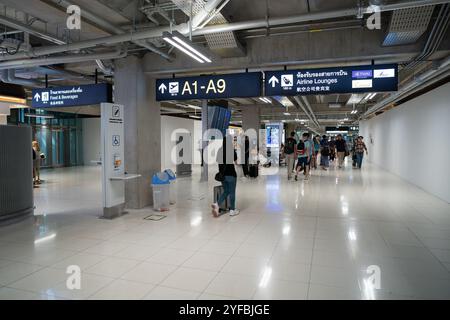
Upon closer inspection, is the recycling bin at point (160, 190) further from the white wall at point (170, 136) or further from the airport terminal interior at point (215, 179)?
the white wall at point (170, 136)

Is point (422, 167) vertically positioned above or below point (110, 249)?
above

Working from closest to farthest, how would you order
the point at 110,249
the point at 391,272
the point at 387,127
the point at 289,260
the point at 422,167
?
the point at 391,272 → the point at 289,260 → the point at 110,249 → the point at 422,167 → the point at 387,127

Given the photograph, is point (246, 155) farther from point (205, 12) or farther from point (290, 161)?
point (205, 12)

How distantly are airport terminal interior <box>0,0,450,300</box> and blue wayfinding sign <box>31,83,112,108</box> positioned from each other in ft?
0.09

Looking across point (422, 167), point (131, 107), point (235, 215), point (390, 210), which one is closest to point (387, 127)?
point (422, 167)

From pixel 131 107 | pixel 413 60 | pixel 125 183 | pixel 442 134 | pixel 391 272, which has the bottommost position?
pixel 391 272

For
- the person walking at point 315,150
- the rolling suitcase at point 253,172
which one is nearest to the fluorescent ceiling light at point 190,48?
the rolling suitcase at point 253,172

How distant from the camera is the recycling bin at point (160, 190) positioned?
613 cm

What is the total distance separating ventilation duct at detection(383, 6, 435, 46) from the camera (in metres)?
4.05

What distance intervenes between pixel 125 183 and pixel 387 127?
12.2 metres

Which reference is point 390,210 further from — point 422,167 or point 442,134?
point 422,167

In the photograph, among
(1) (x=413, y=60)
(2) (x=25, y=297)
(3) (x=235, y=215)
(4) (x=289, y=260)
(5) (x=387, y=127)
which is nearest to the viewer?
(2) (x=25, y=297)

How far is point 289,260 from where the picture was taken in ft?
11.7

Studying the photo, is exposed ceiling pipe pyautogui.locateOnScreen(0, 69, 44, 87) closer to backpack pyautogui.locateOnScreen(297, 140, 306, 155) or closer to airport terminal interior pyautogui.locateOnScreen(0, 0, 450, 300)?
airport terminal interior pyautogui.locateOnScreen(0, 0, 450, 300)
